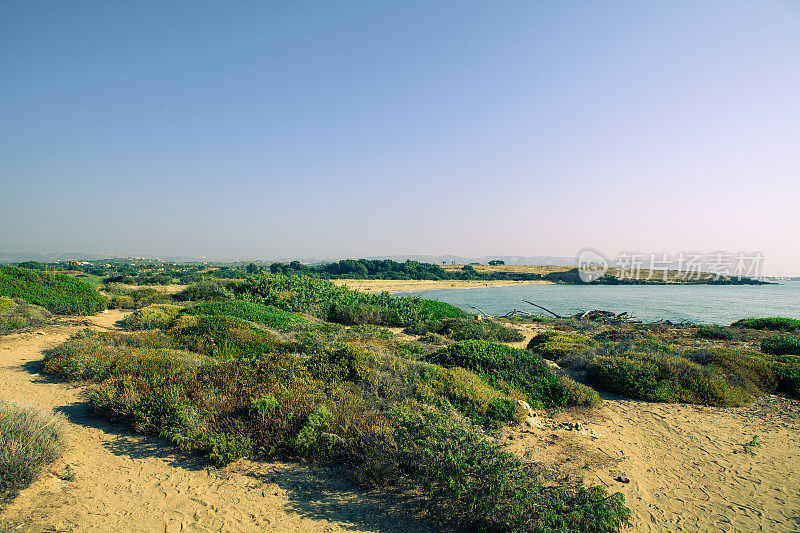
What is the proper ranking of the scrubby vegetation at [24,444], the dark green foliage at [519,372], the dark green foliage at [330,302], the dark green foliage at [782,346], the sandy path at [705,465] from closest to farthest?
1. the scrubby vegetation at [24,444]
2. the sandy path at [705,465]
3. the dark green foliage at [519,372]
4. the dark green foliage at [782,346]
5. the dark green foliage at [330,302]

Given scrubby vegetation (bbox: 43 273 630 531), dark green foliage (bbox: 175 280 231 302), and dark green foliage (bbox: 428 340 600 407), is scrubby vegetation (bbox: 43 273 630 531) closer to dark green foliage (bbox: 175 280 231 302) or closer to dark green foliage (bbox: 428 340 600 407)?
dark green foliage (bbox: 428 340 600 407)

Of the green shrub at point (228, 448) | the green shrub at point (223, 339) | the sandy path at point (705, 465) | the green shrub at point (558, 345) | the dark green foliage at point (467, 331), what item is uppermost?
the green shrub at point (223, 339)

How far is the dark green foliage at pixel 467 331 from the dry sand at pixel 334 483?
9114mm

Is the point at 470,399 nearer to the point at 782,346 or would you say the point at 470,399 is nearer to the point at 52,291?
the point at 782,346

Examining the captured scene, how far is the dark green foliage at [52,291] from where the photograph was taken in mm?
15539

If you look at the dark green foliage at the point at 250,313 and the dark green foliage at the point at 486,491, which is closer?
the dark green foliage at the point at 486,491

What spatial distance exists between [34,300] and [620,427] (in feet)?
69.2

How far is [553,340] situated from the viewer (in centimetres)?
1308

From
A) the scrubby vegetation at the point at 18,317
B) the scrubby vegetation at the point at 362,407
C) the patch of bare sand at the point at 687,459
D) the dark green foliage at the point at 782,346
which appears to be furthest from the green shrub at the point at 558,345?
the scrubby vegetation at the point at 18,317

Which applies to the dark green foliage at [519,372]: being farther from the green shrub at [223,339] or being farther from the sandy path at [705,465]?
the green shrub at [223,339]

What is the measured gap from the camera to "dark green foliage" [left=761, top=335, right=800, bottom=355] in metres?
12.7

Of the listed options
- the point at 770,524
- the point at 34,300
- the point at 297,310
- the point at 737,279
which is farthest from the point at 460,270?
the point at 770,524

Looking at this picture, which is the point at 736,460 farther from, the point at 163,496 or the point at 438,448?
the point at 163,496

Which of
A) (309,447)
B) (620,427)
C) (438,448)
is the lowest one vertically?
(620,427)
